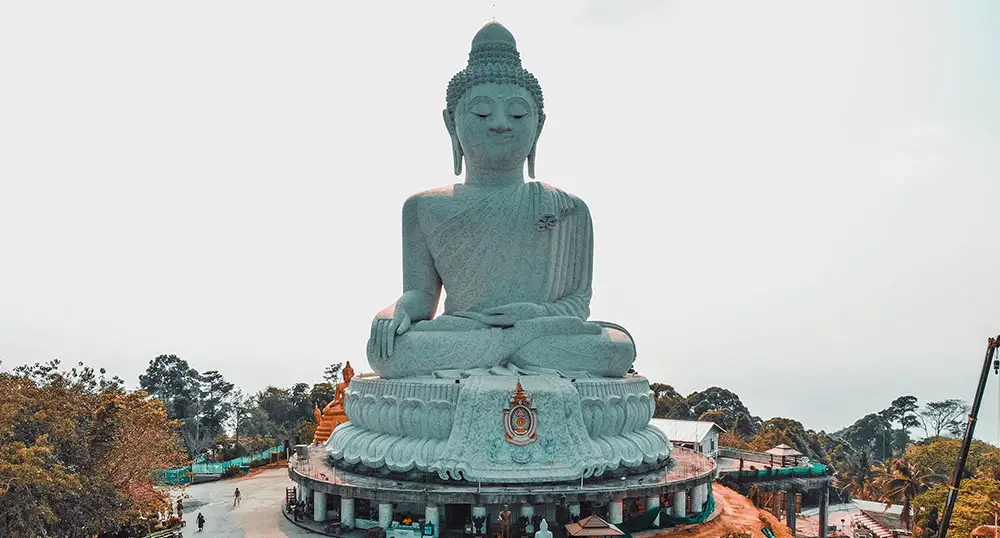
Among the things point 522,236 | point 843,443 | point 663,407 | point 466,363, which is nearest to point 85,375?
point 466,363

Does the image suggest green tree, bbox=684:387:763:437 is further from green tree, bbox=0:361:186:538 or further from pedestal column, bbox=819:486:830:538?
green tree, bbox=0:361:186:538

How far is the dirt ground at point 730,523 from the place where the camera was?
14603mm

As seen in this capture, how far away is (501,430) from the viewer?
1481 centimetres

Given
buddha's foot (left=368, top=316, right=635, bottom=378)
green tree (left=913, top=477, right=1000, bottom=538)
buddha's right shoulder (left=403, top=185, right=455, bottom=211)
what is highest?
buddha's right shoulder (left=403, top=185, right=455, bottom=211)

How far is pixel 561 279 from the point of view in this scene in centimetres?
1925

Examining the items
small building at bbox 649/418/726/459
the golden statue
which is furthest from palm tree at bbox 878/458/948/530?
the golden statue

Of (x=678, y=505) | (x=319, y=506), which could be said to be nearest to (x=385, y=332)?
(x=319, y=506)

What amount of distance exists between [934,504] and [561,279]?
1419 centimetres

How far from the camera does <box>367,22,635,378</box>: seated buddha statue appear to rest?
16.7 meters

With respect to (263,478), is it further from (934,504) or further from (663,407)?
(663,407)

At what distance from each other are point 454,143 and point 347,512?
9902 millimetres

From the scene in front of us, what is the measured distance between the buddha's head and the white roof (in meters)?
11.2

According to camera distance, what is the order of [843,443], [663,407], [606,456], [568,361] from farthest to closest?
[843,443] < [663,407] < [568,361] < [606,456]

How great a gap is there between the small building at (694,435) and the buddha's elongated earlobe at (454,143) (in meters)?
11.1
